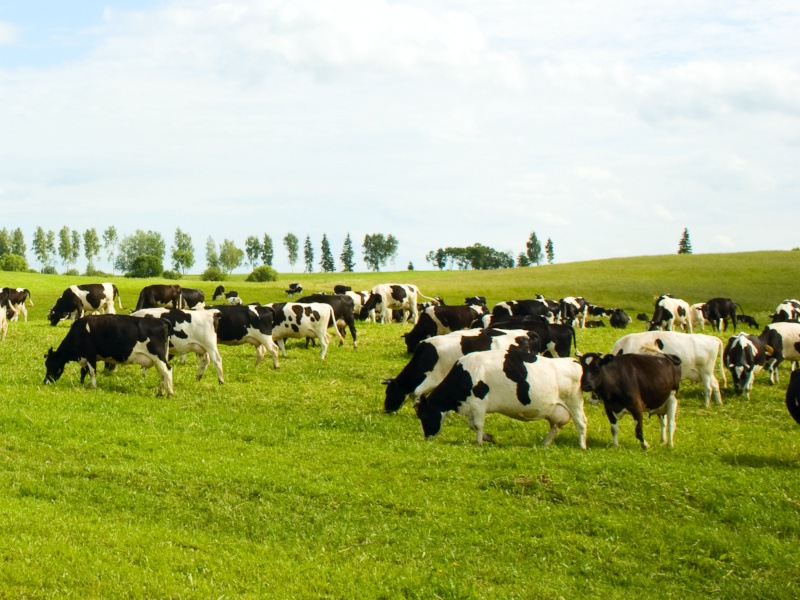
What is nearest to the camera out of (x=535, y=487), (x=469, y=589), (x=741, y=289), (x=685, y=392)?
(x=469, y=589)

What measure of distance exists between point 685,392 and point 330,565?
1692 centimetres

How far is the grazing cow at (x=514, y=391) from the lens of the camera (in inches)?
680

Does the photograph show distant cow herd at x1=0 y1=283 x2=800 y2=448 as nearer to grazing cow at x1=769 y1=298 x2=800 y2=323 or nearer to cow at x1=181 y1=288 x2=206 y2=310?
cow at x1=181 y1=288 x2=206 y2=310

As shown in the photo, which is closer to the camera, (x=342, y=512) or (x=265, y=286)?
(x=342, y=512)

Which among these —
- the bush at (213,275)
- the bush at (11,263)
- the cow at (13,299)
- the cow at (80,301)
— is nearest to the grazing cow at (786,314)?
the cow at (80,301)

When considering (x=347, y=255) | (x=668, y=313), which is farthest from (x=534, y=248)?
(x=668, y=313)

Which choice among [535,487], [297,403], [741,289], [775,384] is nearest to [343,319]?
[297,403]

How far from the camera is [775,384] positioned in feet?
86.8

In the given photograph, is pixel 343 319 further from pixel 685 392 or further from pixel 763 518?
pixel 763 518

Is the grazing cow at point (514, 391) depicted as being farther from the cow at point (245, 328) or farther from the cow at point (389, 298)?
the cow at point (389, 298)

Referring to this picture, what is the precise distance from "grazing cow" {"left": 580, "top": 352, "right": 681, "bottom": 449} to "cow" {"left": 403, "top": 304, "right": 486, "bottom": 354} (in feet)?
41.9

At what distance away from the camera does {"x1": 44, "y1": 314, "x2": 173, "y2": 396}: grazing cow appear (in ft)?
71.1

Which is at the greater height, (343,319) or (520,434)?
(343,319)

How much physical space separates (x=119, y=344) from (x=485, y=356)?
9.72 metres
